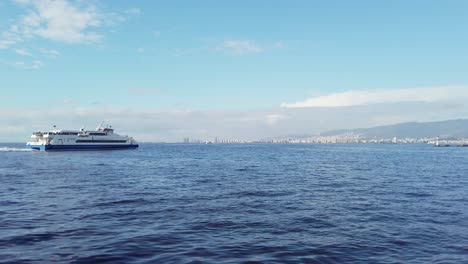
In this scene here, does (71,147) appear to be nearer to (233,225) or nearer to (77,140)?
(77,140)

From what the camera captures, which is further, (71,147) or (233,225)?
(71,147)

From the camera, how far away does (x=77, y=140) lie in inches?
5281

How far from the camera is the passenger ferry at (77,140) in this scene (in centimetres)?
12773

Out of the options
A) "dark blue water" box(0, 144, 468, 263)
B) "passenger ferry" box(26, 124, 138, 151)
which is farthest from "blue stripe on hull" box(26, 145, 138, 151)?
"dark blue water" box(0, 144, 468, 263)

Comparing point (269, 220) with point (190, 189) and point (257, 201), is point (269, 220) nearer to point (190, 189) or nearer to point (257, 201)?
point (257, 201)

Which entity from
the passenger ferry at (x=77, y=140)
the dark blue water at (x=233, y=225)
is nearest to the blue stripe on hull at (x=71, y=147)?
the passenger ferry at (x=77, y=140)

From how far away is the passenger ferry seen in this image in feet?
419

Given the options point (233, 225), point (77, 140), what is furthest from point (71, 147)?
point (233, 225)

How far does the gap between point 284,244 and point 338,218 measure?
24.8ft

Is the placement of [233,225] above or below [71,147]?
below

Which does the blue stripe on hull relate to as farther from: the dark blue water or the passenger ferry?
the dark blue water

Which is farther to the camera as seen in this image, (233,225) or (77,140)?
(77,140)

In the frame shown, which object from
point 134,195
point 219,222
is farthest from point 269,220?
point 134,195

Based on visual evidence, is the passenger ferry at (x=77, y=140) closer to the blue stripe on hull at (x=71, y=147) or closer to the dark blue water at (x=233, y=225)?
the blue stripe on hull at (x=71, y=147)
